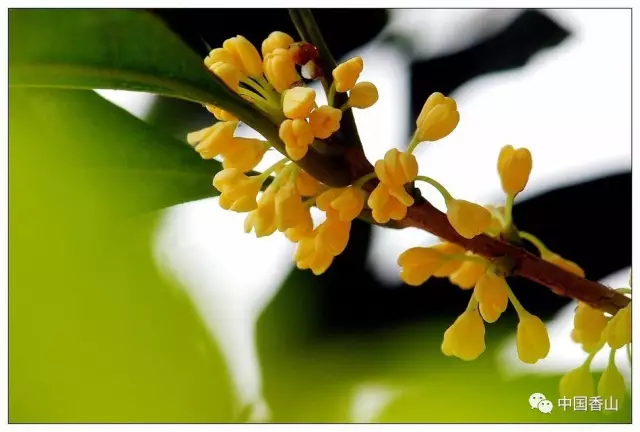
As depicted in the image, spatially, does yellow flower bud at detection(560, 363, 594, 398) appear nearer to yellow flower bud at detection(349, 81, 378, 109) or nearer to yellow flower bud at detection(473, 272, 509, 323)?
yellow flower bud at detection(473, 272, 509, 323)

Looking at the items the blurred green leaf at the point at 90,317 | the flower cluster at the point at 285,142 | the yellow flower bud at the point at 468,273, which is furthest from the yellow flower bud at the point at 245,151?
the blurred green leaf at the point at 90,317

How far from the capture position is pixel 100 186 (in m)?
0.77

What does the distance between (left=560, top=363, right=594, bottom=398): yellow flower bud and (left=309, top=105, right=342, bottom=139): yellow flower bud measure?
1.24 ft

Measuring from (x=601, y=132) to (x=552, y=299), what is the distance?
0.21 meters

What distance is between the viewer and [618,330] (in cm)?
59

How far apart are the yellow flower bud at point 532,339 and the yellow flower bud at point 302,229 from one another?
7.8 inches

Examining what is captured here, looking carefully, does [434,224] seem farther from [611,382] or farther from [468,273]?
[611,382]

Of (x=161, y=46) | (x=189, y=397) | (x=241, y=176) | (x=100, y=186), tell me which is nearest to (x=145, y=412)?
(x=189, y=397)

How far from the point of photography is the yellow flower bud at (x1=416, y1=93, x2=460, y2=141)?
519 millimetres

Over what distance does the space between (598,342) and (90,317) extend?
578mm

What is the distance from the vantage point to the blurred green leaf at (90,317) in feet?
2.74

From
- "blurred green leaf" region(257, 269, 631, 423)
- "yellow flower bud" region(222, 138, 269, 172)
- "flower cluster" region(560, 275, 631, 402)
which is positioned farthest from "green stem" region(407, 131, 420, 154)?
"blurred green leaf" region(257, 269, 631, 423)

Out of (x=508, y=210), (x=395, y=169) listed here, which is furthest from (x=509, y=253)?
(x=395, y=169)

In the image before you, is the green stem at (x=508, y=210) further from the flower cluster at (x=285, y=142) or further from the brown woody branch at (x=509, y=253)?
the flower cluster at (x=285, y=142)
